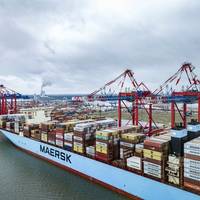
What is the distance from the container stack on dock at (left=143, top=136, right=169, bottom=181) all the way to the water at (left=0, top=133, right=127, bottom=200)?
457 cm

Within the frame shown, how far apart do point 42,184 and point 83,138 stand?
23.6 feet

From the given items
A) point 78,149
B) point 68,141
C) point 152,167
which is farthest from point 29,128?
point 152,167

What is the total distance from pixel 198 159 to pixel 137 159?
6337mm

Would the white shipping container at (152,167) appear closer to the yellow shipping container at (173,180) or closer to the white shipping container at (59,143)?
the yellow shipping container at (173,180)

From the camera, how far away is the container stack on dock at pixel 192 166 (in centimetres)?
1736

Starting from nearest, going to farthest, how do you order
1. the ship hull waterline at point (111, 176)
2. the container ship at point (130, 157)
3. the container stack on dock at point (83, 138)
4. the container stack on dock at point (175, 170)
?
the container ship at point (130, 157), the container stack on dock at point (175, 170), the ship hull waterline at point (111, 176), the container stack on dock at point (83, 138)

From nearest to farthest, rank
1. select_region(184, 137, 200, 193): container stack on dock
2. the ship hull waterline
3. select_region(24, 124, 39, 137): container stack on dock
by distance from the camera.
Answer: select_region(184, 137, 200, 193): container stack on dock → the ship hull waterline → select_region(24, 124, 39, 137): container stack on dock

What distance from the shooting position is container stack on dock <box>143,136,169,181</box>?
1972 cm

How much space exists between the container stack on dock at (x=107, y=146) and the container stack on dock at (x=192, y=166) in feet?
28.9

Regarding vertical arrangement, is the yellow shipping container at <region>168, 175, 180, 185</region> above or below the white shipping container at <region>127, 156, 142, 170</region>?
below

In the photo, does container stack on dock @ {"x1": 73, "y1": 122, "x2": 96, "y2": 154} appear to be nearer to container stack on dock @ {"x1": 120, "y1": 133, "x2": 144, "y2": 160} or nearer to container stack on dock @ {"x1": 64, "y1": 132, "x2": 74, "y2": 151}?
container stack on dock @ {"x1": 64, "y1": 132, "x2": 74, "y2": 151}

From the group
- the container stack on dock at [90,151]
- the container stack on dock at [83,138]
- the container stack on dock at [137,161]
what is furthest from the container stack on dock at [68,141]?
the container stack on dock at [137,161]

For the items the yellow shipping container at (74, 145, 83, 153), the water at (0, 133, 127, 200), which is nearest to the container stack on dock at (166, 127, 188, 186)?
the water at (0, 133, 127, 200)

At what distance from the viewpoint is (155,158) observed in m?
20.0
